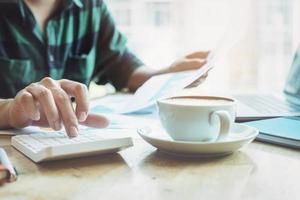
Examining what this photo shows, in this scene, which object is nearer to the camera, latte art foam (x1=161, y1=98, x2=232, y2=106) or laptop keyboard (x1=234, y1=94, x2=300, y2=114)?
latte art foam (x1=161, y1=98, x2=232, y2=106)

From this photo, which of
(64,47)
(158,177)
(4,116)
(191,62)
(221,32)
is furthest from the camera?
(221,32)

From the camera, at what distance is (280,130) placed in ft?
2.39

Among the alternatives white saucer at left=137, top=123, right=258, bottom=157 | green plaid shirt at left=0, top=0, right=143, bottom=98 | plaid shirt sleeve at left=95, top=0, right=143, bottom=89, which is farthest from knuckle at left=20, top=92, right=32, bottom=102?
plaid shirt sleeve at left=95, top=0, right=143, bottom=89

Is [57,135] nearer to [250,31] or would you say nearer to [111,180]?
[111,180]

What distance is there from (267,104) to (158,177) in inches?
19.4

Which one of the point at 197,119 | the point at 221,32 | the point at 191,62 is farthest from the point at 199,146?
the point at 221,32

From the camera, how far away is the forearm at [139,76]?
1307 millimetres

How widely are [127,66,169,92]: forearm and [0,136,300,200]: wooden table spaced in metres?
0.66

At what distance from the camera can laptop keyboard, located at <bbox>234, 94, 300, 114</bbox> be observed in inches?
35.2

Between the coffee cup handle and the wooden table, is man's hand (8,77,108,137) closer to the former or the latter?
the wooden table

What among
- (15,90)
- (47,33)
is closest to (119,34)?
(47,33)

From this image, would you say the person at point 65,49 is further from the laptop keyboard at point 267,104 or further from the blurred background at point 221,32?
the blurred background at point 221,32

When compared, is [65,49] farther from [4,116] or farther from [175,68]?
[4,116]

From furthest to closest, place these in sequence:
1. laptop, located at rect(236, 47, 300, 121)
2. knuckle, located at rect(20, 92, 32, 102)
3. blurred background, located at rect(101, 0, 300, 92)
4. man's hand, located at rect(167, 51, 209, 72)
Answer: blurred background, located at rect(101, 0, 300, 92), man's hand, located at rect(167, 51, 209, 72), laptop, located at rect(236, 47, 300, 121), knuckle, located at rect(20, 92, 32, 102)
